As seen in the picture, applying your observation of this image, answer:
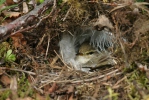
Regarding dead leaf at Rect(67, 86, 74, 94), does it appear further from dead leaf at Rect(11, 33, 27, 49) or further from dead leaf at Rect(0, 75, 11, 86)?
dead leaf at Rect(11, 33, 27, 49)

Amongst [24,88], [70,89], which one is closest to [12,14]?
[24,88]

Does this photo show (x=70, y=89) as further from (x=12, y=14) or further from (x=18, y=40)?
(x=12, y=14)

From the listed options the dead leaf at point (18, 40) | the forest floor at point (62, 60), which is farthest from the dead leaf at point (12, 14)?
Answer: the dead leaf at point (18, 40)

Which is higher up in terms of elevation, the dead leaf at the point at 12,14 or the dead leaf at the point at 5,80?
the dead leaf at the point at 12,14

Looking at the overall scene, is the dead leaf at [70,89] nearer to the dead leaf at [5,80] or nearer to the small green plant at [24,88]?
the small green plant at [24,88]

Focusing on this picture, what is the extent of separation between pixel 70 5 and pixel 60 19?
0.42 ft

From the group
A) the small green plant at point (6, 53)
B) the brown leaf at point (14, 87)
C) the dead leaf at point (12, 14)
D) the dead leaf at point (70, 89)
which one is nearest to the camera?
the brown leaf at point (14, 87)

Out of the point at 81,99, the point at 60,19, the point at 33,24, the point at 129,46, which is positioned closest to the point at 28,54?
the point at 33,24

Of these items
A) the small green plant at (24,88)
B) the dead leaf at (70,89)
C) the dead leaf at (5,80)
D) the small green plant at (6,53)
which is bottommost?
the dead leaf at (70,89)

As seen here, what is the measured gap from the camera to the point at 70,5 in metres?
2.21

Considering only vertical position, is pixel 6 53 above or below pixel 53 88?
above

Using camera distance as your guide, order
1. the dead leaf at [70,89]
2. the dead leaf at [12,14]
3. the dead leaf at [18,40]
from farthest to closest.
A: the dead leaf at [12,14]
the dead leaf at [18,40]
the dead leaf at [70,89]

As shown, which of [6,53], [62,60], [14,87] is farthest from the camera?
[62,60]

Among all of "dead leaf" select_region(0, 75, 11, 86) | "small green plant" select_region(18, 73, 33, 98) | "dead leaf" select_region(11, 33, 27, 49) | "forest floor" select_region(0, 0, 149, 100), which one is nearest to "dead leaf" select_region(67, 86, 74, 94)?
"forest floor" select_region(0, 0, 149, 100)
